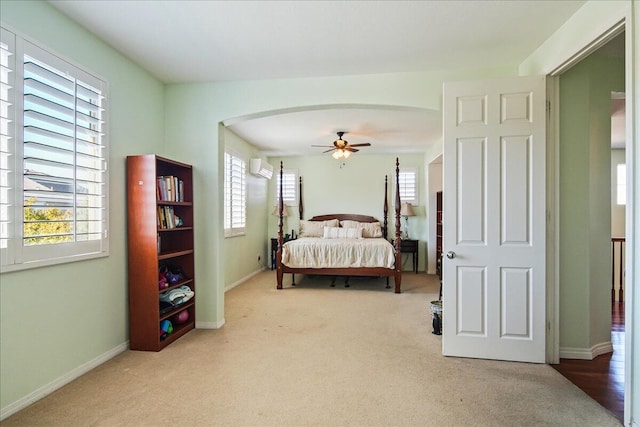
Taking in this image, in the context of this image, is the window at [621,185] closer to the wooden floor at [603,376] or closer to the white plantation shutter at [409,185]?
the white plantation shutter at [409,185]

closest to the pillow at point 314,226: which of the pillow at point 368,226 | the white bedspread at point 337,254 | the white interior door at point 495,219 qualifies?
the pillow at point 368,226

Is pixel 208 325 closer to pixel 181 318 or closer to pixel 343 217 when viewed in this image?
pixel 181 318

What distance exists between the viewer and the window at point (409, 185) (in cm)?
697

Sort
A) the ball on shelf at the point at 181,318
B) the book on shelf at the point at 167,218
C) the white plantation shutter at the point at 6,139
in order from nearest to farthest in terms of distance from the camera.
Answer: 1. the white plantation shutter at the point at 6,139
2. the book on shelf at the point at 167,218
3. the ball on shelf at the point at 181,318

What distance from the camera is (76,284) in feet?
7.71

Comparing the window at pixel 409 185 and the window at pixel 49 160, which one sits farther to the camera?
the window at pixel 409 185

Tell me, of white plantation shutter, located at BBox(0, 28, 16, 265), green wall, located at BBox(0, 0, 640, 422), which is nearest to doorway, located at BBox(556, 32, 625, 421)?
green wall, located at BBox(0, 0, 640, 422)

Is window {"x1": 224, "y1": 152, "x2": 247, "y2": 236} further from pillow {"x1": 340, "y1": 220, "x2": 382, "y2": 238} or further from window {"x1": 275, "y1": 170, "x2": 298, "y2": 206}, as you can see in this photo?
pillow {"x1": 340, "y1": 220, "x2": 382, "y2": 238}

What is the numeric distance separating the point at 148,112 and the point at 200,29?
3.86 feet

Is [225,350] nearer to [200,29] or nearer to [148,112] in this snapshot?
[148,112]

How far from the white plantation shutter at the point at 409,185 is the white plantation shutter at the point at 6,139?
627 centimetres

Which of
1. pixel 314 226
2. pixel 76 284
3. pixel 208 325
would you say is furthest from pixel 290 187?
pixel 76 284

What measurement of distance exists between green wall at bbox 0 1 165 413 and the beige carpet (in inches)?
6.9

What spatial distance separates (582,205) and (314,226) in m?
4.92
